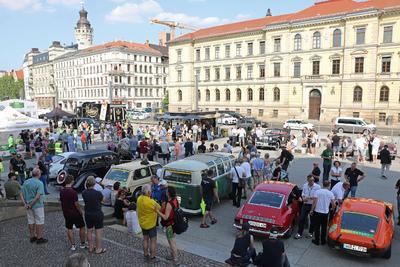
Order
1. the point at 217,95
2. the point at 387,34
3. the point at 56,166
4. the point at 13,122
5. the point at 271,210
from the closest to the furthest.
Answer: the point at 271,210, the point at 56,166, the point at 13,122, the point at 387,34, the point at 217,95

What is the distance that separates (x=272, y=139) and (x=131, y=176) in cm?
1496

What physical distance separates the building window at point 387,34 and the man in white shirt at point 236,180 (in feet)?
135

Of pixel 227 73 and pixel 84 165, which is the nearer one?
pixel 84 165

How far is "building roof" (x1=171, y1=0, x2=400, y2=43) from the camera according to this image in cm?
4556

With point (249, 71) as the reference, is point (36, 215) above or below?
below

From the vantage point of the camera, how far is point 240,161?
12.5 m

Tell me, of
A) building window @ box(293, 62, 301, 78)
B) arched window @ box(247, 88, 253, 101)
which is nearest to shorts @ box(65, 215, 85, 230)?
building window @ box(293, 62, 301, 78)

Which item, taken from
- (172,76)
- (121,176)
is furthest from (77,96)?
(121,176)

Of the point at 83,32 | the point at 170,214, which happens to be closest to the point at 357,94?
the point at 170,214

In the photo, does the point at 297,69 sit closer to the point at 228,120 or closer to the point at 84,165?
the point at 228,120

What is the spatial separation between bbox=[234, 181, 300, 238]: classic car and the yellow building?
1167 inches

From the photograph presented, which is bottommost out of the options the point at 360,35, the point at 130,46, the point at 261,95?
the point at 261,95

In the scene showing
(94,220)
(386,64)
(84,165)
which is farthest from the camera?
(386,64)

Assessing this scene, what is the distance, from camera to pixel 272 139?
24.6 m
